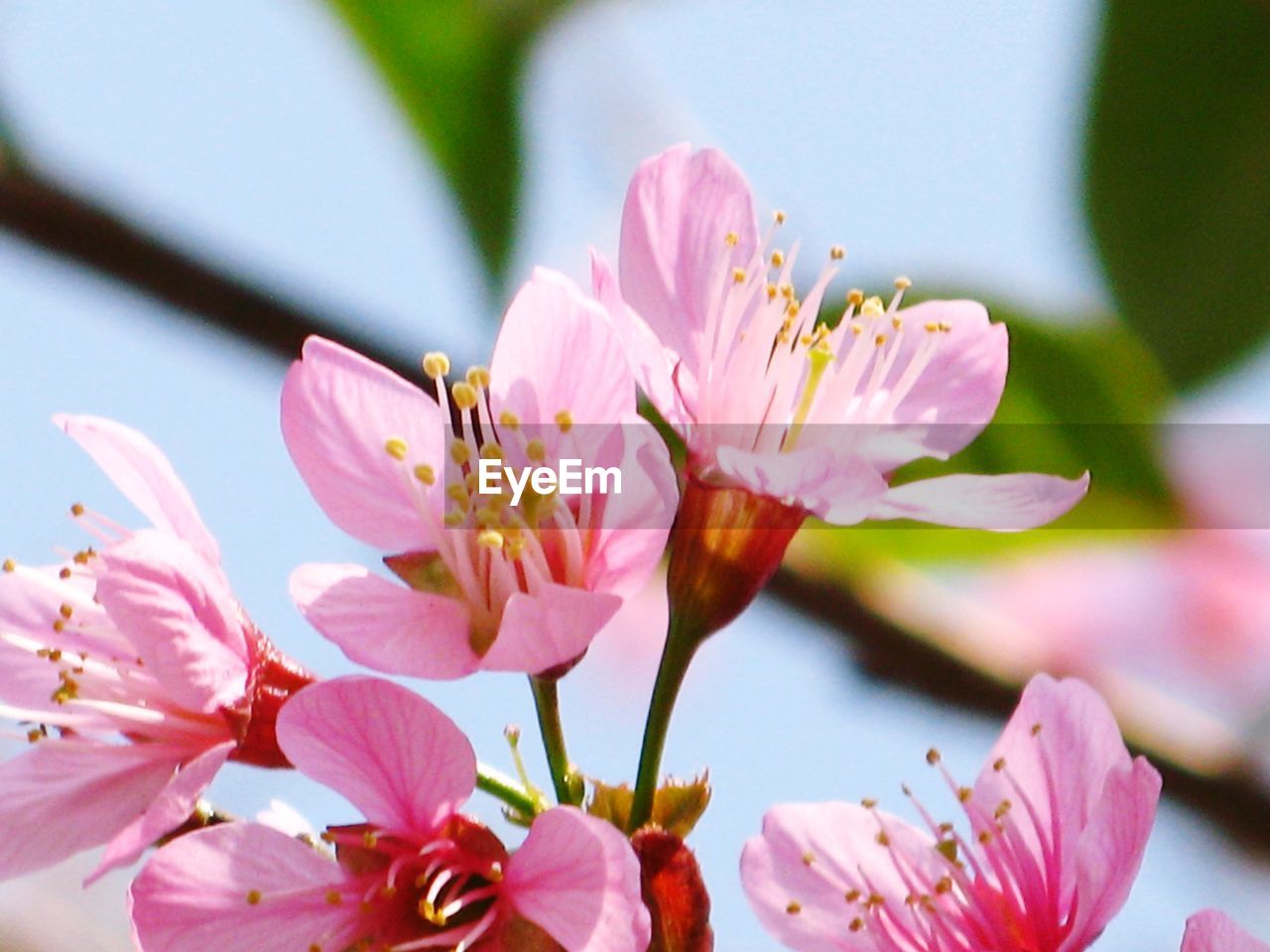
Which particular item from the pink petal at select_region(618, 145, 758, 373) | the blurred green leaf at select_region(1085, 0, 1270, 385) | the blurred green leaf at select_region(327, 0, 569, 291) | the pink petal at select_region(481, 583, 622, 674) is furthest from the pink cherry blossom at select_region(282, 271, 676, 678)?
the blurred green leaf at select_region(1085, 0, 1270, 385)

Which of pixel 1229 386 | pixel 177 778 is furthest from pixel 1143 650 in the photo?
→ pixel 177 778

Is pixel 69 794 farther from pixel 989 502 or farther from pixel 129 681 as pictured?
pixel 989 502

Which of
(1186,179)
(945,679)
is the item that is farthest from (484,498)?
(1186,179)

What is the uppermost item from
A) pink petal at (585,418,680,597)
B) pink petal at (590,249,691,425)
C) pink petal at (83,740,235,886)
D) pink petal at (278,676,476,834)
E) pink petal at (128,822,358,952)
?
pink petal at (590,249,691,425)

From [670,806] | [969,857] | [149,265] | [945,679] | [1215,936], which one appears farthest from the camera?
[945,679]

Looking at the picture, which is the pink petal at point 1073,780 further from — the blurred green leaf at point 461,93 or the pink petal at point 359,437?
the blurred green leaf at point 461,93

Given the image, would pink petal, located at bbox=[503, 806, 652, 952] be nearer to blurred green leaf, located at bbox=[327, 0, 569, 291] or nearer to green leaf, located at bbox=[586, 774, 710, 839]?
green leaf, located at bbox=[586, 774, 710, 839]
